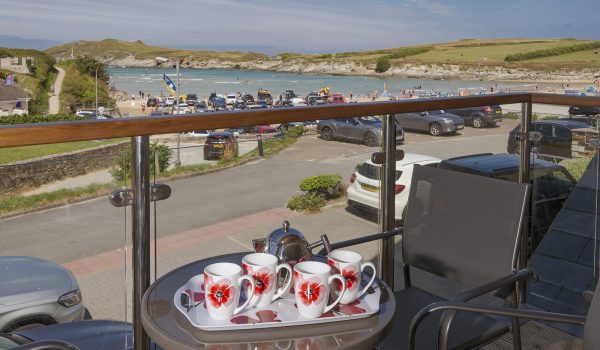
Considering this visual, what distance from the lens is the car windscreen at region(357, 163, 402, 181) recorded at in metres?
2.43

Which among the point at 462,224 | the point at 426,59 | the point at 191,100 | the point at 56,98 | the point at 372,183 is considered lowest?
the point at 462,224

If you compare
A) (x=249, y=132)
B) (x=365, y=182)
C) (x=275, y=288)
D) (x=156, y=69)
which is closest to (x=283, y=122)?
(x=249, y=132)

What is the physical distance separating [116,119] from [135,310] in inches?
23.9

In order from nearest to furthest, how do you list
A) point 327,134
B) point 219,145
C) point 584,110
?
point 219,145
point 327,134
point 584,110

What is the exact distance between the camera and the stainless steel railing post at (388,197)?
2.45 meters

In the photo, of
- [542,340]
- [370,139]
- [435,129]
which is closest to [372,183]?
[370,139]

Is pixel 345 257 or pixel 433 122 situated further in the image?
pixel 433 122

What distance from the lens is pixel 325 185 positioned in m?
2.37

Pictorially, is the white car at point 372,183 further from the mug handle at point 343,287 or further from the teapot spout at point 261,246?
the mug handle at point 343,287

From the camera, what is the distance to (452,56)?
322 feet

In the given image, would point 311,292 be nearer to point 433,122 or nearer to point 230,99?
point 433,122

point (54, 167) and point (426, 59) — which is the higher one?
point (426, 59)

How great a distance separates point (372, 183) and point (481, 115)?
3.08 feet

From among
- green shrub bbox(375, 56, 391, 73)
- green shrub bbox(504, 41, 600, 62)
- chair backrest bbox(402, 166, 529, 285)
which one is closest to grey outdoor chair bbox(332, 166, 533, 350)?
chair backrest bbox(402, 166, 529, 285)
